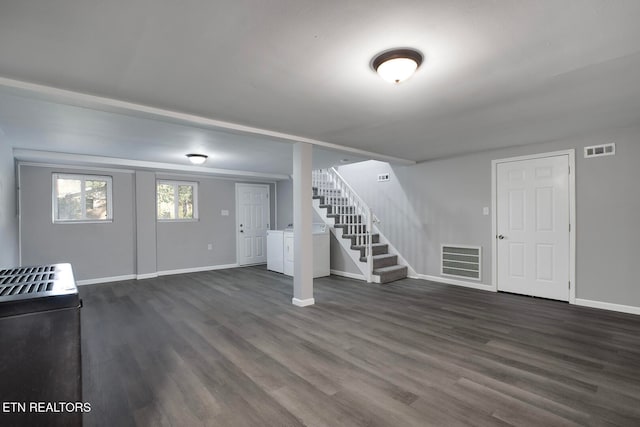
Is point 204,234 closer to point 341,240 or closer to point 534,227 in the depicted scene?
point 341,240

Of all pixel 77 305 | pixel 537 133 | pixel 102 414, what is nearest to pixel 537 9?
pixel 77 305

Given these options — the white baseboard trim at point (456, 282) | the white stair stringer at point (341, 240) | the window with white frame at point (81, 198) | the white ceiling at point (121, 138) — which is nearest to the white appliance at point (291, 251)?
the white stair stringer at point (341, 240)

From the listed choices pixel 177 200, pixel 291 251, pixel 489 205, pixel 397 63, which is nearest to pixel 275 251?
pixel 291 251

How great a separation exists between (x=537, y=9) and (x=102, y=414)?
11.5ft

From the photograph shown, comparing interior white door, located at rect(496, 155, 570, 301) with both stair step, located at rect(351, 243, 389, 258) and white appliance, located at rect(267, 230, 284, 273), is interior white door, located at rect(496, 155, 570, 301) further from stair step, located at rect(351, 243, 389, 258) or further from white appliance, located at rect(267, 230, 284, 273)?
white appliance, located at rect(267, 230, 284, 273)

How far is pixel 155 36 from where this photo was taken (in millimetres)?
1837

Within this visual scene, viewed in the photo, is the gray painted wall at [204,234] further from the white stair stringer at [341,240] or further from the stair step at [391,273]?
the stair step at [391,273]

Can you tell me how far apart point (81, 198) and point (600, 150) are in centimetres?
850

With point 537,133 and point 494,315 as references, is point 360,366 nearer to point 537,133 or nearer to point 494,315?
point 494,315

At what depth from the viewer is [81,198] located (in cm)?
587

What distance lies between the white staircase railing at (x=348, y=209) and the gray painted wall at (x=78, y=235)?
4124mm

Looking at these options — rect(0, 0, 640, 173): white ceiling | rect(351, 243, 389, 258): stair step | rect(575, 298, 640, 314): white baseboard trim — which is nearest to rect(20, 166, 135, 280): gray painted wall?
rect(0, 0, 640, 173): white ceiling

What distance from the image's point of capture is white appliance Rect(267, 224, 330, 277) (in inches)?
248

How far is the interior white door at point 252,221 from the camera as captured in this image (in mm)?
7852
